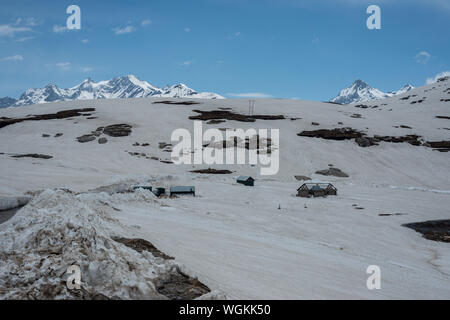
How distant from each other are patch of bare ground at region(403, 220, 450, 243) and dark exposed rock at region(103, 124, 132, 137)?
48437mm

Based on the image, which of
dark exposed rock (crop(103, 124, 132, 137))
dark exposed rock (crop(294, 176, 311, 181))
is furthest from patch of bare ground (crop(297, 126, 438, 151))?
dark exposed rock (crop(103, 124, 132, 137))

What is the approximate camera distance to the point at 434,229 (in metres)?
22.9

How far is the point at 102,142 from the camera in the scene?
55406 mm

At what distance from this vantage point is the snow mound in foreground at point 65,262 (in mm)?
6918

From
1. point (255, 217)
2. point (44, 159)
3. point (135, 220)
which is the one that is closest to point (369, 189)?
point (255, 217)

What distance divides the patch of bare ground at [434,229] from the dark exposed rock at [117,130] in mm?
48437

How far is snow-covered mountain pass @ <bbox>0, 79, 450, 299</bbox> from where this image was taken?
10.8 m

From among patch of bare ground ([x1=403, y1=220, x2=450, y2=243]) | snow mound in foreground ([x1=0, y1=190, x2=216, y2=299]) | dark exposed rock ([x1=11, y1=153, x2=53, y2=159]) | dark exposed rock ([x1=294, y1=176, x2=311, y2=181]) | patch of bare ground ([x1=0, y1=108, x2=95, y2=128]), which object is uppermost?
patch of bare ground ([x1=0, y1=108, x2=95, y2=128])

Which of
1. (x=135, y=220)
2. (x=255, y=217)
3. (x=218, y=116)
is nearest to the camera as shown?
(x=135, y=220)

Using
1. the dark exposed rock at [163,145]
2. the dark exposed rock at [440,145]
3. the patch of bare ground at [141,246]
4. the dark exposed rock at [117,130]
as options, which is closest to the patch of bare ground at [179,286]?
the patch of bare ground at [141,246]

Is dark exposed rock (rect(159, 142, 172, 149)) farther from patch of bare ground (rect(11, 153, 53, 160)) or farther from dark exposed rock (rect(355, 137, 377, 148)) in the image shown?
dark exposed rock (rect(355, 137, 377, 148))

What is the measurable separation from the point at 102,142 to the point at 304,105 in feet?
192

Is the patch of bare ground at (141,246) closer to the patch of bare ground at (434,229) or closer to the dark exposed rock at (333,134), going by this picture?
the patch of bare ground at (434,229)
